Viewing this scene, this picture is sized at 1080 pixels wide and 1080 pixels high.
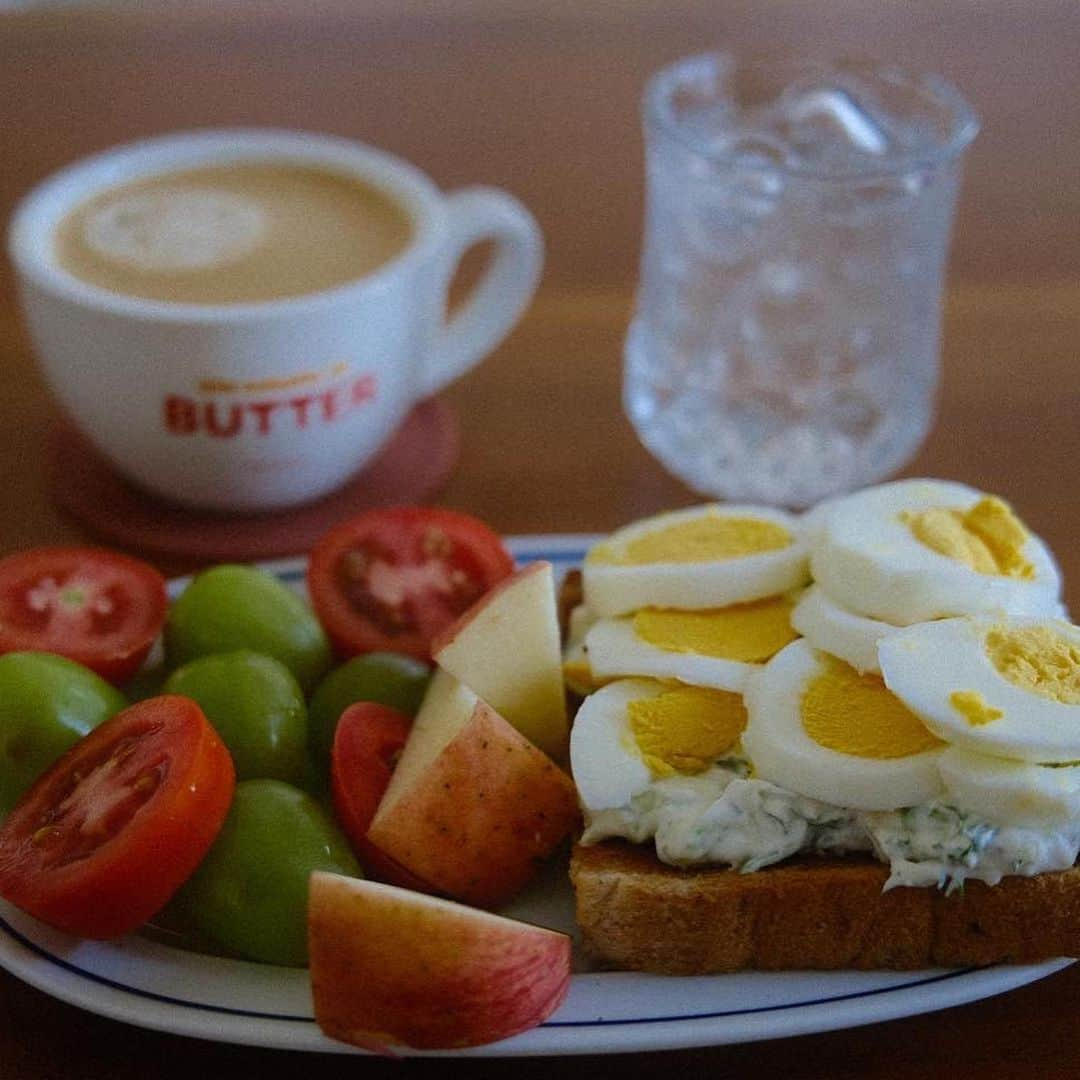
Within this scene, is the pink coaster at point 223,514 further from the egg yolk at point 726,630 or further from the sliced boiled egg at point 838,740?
the sliced boiled egg at point 838,740

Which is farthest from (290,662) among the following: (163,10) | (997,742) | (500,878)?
(163,10)

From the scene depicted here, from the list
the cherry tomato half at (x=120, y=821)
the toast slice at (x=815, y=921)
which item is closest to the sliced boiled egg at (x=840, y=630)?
the toast slice at (x=815, y=921)

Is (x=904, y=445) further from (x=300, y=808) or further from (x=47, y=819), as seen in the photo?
(x=47, y=819)

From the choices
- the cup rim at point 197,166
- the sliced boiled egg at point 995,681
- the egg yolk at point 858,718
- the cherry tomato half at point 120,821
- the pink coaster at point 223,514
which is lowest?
the pink coaster at point 223,514

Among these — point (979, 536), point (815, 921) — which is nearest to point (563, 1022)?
point (815, 921)

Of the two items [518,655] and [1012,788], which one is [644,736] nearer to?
[518,655]

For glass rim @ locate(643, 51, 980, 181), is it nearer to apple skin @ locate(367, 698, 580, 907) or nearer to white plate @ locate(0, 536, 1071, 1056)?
apple skin @ locate(367, 698, 580, 907)

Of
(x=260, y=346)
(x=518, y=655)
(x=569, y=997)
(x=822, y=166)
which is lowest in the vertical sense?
(x=569, y=997)
